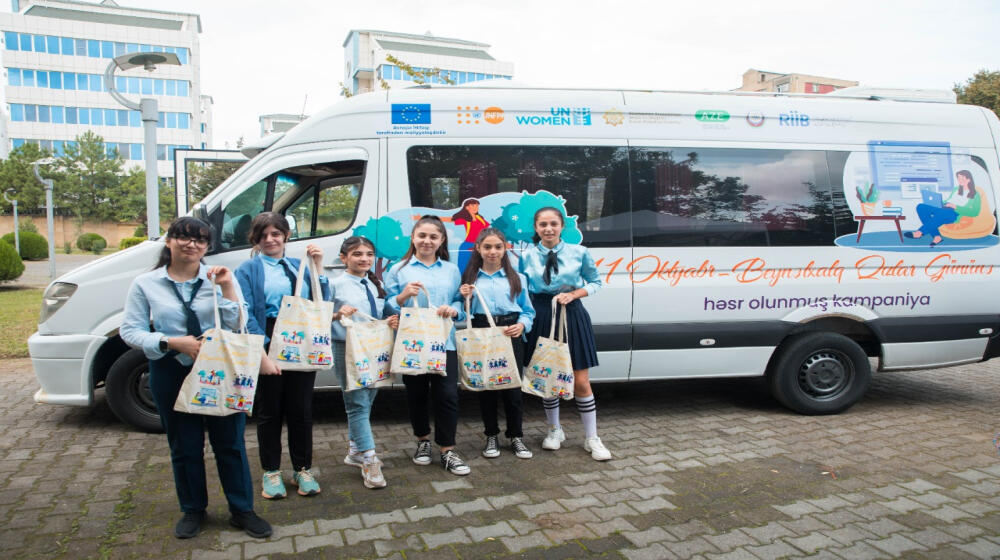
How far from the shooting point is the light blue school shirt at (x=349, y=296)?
388 centimetres

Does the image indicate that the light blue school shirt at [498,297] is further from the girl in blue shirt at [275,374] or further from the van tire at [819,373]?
the van tire at [819,373]

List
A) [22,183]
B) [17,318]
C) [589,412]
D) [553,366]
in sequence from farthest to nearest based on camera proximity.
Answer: [22,183]
[17,318]
[589,412]
[553,366]

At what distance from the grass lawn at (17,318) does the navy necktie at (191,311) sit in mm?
6798

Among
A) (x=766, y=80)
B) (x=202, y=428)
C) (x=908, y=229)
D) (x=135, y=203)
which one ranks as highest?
(x=766, y=80)

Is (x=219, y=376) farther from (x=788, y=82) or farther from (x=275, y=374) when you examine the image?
(x=788, y=82)

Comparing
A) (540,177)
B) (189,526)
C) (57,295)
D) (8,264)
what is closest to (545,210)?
(540,177)

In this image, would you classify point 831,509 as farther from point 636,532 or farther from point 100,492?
point 100,492

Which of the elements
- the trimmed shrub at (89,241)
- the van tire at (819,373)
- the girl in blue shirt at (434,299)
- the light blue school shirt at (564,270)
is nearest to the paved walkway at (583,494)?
the van tire at (819,373)

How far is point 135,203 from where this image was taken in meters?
45.7

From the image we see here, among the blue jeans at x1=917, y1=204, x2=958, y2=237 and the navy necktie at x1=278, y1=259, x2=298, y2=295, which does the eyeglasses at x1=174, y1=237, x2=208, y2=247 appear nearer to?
the navy necktie at x1=278, y1=259, x2=298, y2=295

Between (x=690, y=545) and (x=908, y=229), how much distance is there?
3.68 m

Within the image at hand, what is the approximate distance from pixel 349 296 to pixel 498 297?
947 mm

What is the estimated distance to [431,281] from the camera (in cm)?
412

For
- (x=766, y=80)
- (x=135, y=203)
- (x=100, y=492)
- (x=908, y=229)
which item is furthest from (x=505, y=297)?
(x=766, y=80)
